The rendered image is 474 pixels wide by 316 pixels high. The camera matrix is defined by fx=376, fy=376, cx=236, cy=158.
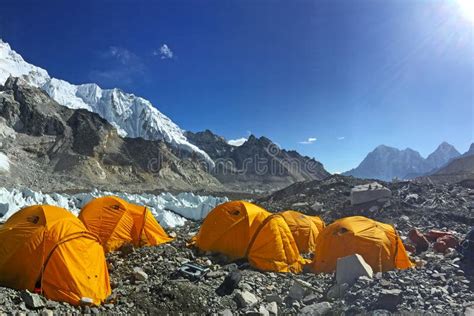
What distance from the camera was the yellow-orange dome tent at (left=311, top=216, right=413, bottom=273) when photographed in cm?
995

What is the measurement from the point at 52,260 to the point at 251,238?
544cm

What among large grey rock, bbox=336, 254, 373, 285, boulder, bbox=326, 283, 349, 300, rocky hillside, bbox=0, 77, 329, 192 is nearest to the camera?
boulder, bbox=326, 283, 349, 300

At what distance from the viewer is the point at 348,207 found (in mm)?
20938

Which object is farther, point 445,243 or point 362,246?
point 445,243

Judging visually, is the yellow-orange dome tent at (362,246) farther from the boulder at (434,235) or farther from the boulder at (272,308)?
the boulder at (434,235)

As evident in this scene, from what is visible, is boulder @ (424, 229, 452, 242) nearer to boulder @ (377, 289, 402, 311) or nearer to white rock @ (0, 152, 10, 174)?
boulder @ (377, 289, 402, 311)

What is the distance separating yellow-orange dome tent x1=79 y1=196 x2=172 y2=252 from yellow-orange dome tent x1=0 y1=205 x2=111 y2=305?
354 centimetres

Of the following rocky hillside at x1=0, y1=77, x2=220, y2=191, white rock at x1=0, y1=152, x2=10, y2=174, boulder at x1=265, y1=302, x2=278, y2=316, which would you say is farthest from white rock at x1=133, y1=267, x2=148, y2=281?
white rock at x1=0, y1=152, x2=10, y2=174

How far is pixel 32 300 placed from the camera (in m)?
6.55

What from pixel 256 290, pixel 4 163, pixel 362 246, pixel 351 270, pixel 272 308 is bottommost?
pixel 272 308

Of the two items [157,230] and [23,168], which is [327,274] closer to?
[157,230]

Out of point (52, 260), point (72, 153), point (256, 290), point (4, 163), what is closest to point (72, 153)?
point (72, 153)

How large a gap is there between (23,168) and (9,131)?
26.0 m

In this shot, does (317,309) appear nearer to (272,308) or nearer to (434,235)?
(272,308)
